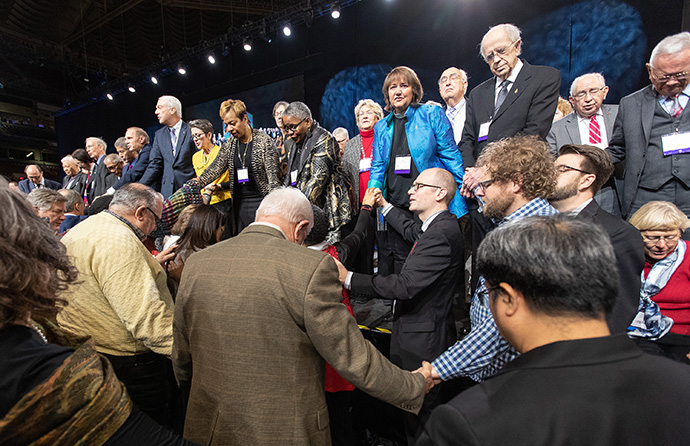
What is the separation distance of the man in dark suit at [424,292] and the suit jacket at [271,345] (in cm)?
61

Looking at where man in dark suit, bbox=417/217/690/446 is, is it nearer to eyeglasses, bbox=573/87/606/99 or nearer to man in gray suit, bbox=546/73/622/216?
man in gray suit, bbox=546/73/622/216

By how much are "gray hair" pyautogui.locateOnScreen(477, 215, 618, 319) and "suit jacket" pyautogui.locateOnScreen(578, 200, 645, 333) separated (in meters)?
1.11

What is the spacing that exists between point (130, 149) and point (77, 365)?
512 centimetres

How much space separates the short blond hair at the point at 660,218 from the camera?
7.27 ft

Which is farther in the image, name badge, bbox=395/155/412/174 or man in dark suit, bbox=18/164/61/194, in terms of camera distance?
man in dark suit, bbox=18/164/61/194

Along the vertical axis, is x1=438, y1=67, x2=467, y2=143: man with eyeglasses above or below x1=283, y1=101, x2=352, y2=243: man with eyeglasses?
above

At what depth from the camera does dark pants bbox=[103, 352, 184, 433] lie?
5.72 feet

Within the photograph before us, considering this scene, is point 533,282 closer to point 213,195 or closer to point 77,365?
point 77,365

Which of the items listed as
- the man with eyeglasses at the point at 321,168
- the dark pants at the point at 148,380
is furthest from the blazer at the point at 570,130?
the dark pants at the point at 148,380

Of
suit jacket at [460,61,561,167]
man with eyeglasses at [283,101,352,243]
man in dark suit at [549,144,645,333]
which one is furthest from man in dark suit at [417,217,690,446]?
man with eyeglasses at [283,101,352,243]

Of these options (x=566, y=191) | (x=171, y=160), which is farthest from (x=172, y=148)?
(x=566, y=191)

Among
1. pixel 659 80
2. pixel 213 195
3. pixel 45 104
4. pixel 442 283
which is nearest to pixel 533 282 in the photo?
pixel 442 283

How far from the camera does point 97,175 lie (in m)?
5.76

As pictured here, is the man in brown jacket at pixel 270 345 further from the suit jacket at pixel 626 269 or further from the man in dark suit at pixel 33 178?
the man in dark suit at pixel 33 178
